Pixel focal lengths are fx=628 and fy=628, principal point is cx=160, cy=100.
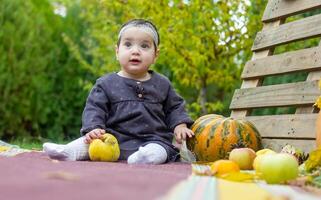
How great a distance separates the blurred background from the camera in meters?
6.01

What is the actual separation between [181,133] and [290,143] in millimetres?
662

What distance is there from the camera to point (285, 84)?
4.06 m

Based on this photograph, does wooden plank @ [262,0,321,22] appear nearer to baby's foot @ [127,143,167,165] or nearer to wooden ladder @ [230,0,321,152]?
wooden ladder @ [230,0,321,152]

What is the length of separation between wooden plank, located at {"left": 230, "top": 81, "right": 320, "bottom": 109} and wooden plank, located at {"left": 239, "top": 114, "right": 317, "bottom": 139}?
0.31 feet

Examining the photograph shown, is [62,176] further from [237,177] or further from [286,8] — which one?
[286,8]

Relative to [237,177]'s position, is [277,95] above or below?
above

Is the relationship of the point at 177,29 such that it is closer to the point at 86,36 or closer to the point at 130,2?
the point at 130,2

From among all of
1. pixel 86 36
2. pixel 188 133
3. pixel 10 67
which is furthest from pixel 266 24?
pixel 86 36

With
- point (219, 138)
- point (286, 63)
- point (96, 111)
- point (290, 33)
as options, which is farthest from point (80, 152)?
point (290, 33)

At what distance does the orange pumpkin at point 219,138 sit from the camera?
3.68m

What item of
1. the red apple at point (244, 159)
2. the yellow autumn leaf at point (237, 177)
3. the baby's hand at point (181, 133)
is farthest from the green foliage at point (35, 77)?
the yellow autumn leaf at point (237, 177)

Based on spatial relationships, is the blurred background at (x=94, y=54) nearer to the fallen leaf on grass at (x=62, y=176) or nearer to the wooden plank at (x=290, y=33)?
the wooden plank at (x=290, y=33)

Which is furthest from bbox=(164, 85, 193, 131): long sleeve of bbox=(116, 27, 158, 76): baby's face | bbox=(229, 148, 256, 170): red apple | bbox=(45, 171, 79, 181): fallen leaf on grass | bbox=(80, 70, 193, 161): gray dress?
bbox=(45, 171, 79, 181): fallen leaf on grass

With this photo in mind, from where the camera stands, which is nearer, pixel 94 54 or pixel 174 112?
pixel 174 112
